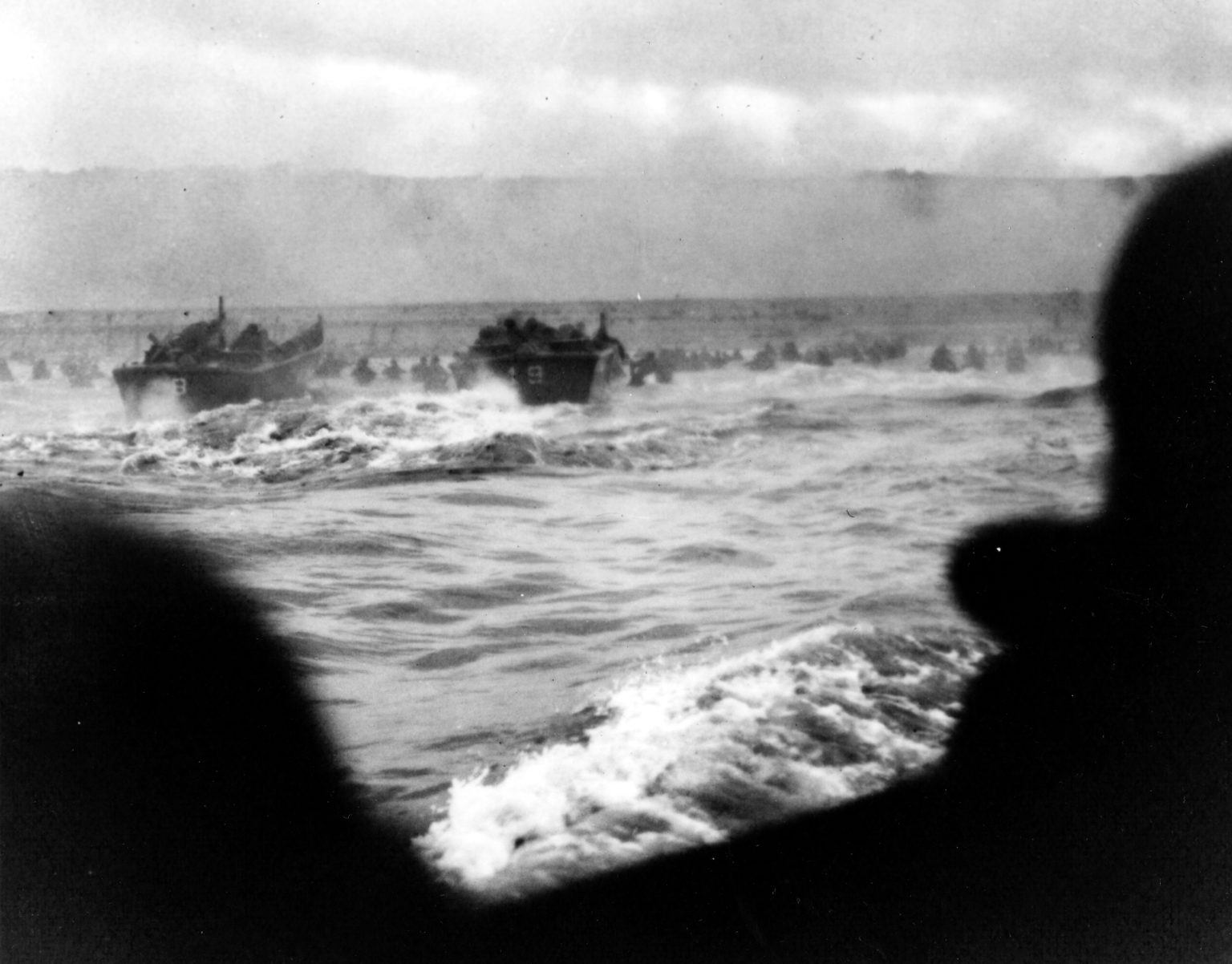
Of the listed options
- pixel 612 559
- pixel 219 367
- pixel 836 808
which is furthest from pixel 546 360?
pixel 836 808

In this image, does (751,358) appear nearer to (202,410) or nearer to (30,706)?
(202,410)

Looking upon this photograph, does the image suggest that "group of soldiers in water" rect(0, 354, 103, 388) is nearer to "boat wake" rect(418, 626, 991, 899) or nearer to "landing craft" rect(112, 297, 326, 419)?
"landing craft" rect(112, 297, 326, 419)

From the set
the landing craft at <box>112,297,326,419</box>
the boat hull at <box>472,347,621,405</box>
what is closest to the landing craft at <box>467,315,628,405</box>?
the boat hull at <box>472,347,621,405</box>

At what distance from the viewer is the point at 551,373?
2271 millimetres

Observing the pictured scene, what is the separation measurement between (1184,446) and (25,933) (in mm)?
2463

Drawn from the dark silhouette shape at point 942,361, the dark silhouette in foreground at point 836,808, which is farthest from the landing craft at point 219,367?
the dark silhouette shape at point 942,361

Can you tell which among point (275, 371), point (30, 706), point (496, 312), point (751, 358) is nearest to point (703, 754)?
point (751, 358)

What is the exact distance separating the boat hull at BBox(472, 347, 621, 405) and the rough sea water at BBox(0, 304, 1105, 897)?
0.11 feet

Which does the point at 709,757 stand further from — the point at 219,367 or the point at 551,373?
the point at 219,367

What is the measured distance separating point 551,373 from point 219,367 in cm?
67

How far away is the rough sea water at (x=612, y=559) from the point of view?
1.91 metres

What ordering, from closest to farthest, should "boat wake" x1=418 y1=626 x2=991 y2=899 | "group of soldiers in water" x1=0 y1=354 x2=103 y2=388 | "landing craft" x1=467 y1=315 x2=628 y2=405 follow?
"boat wake" x1=418 y1=626 x2=991 y2=899, "group of soldiers in water" x1=0 y1=354 x2=103 y2=388, "landing craft" x1=467 y1=315 x2=628 y2=405

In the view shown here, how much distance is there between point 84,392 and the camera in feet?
6.93

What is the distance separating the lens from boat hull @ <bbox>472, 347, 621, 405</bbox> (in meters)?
2.24
